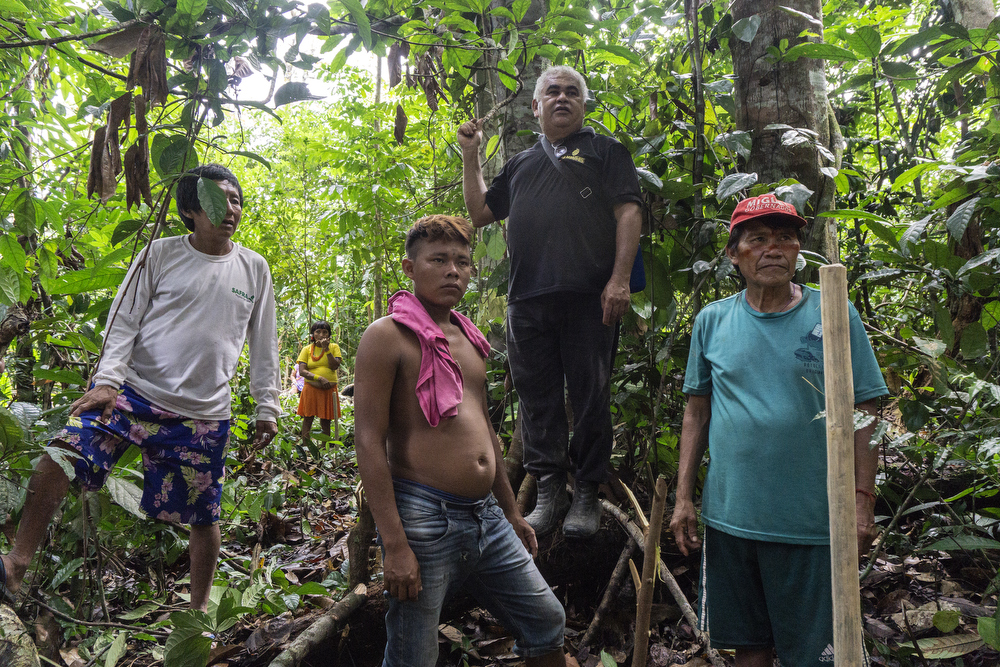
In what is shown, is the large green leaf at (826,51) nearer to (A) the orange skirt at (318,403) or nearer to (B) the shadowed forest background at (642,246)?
(B) the shadowed forest background at (642,246)

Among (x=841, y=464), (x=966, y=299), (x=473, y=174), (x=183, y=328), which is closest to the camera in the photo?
(x=841, y=464)

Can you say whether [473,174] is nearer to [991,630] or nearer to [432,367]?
[432,367]

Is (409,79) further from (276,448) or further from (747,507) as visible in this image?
(276,448)

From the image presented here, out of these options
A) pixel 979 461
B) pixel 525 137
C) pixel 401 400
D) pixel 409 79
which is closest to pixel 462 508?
pixel 401 400

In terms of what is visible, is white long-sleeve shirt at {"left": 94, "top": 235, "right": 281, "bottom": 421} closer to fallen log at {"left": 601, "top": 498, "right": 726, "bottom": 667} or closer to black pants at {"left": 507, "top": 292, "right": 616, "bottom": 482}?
black pants at {"left": 507, "top": 292, "right": 616, "bottom": 482}

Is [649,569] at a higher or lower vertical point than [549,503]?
higher

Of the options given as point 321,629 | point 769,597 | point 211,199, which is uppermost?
point 211,199

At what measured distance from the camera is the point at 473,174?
306 centimetres

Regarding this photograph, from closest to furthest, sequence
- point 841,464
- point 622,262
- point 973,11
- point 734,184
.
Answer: point 841,464 → point 734,184 → point 622,262 → point 973,11

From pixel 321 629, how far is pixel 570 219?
78.0 inches

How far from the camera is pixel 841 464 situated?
1226 millimetres

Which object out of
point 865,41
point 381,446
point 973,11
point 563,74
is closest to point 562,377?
point 381,446

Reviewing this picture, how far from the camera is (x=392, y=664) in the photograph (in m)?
1.90

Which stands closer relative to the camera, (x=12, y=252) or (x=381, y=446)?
(x=381, y=446)
